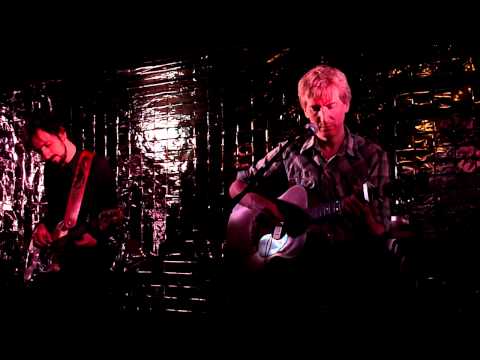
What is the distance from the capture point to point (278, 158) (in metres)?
3.06

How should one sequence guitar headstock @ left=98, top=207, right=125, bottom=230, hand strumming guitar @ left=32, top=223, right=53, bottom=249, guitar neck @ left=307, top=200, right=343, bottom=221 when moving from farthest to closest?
1. hand strumming guitar @ left=32, top=223, right=53, bottom=249
2. guitar headstock @ left=98, top=207, right=125, bottom=230
3. guitar neck @ left=307, top=200, right=343, bottom=221

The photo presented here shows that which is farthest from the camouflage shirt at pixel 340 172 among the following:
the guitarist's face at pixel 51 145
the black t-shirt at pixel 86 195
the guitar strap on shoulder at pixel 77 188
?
the guitarist's face at pixel 51 145

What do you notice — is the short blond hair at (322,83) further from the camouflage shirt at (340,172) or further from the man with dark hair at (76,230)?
the man with dark hair at (76,230)

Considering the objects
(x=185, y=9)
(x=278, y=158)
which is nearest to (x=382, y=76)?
(x=278, y=158)

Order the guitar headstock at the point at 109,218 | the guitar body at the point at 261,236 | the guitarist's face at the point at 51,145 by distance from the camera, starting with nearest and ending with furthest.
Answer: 1. the guitar body at the point at 261,236
2. the guitar headstock at the point at 109,218
3. the guitarist's face at the point at 51,145

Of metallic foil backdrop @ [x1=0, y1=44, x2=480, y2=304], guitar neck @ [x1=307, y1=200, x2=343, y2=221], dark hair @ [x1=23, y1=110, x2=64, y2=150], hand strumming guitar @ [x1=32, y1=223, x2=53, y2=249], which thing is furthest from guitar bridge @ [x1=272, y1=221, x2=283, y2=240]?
dark hair @ [x1=23, y1=110, x2=64, y2=150]

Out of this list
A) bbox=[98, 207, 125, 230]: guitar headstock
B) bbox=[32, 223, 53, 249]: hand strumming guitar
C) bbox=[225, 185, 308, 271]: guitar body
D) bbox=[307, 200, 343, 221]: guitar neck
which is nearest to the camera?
bbox=[307, 200, 343, 221]: guitar neck

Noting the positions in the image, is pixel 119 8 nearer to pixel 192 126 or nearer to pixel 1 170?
pixel 192 126

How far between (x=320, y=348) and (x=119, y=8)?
2.78m

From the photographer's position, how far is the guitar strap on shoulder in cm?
359

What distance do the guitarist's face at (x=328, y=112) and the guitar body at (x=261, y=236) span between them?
0.39 meters

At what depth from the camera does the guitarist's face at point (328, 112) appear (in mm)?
2896

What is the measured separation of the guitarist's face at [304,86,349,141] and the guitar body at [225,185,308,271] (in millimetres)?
394

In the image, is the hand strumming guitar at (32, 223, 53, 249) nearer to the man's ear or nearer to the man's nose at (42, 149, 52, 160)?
the man's nose at (42, 149, 52, 160)
